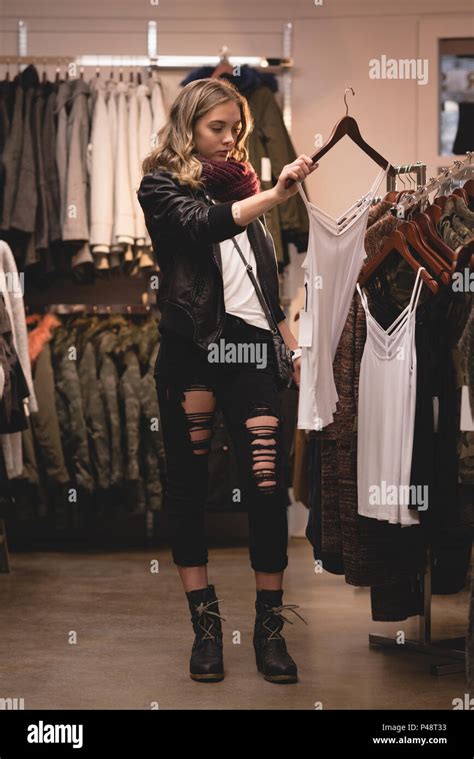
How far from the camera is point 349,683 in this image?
2.55 m

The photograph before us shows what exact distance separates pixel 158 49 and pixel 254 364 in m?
3.00

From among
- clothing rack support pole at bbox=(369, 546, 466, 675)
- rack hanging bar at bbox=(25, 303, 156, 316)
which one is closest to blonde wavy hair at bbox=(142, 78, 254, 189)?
clothing rack support pole at bbox=(369, 546, 466, 675)

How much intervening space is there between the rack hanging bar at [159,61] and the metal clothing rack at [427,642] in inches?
88.3

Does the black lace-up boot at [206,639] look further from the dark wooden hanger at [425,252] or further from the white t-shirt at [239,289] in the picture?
the dark wooden hanger at [425,252]

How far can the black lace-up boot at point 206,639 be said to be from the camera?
256 cm

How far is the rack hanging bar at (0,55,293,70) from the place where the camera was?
4.93 metres

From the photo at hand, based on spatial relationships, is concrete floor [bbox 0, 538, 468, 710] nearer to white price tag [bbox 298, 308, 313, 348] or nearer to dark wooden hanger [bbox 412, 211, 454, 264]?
white price tag [bbox 298, 308, 313, 348]

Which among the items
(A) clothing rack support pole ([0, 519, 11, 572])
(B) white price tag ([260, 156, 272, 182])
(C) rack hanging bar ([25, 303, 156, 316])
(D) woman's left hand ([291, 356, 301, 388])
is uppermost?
(B) white price tag ([260, 156, 272, 182])

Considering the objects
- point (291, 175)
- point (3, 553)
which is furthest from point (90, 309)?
point (291, 175)

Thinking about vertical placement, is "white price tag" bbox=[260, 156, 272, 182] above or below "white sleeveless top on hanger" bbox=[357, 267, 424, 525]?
above

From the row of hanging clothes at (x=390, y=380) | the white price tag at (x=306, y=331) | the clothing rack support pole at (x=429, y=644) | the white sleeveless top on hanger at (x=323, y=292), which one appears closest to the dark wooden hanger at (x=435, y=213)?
the row of hanging clothes at (x=390, y=380)

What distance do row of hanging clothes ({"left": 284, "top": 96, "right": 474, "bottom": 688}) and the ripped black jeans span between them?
0.41 ft

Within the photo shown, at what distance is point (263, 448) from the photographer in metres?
2.57
